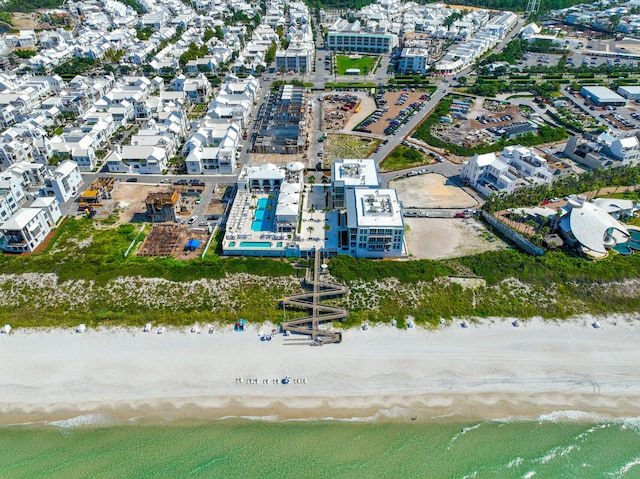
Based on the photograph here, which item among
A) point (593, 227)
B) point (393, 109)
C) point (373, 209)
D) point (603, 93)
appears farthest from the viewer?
point (603, 93)

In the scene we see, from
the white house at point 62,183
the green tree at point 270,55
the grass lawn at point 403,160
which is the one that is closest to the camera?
the white house at point 62,183

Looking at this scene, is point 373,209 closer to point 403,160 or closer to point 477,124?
point 403,160

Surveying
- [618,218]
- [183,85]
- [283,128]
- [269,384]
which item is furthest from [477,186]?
[183,85]

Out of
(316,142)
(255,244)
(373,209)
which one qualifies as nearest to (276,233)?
(255,244)

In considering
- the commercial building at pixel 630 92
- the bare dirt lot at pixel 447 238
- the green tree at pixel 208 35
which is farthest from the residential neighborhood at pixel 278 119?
the green tree at pixel 208 35

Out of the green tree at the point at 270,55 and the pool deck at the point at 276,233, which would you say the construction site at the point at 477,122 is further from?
the green tree at the point at 270,55

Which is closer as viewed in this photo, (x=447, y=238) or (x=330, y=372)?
(x=330, y=372)
